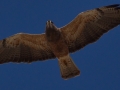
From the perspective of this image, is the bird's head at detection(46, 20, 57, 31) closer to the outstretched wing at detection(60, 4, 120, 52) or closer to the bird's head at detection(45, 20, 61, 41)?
the bird's head at detection(45, 20, 61, 41)

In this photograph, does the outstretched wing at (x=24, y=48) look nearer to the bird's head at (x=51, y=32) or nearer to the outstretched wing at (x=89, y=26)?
the bird's head at (x=51, y=32)

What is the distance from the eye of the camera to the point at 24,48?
1911 centimetres

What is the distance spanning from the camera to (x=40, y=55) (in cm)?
1911

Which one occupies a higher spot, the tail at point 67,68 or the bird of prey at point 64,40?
the bird of prey at point 64,40

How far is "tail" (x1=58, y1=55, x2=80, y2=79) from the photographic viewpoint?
60.2ft

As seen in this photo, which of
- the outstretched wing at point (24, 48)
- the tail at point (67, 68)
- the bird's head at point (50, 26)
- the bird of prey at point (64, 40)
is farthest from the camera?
the outstretched wing at point (24, 48)

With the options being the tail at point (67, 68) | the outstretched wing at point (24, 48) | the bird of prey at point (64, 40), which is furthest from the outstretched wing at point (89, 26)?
the outstretched wing at point (24, 48)

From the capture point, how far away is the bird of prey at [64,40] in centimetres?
1819

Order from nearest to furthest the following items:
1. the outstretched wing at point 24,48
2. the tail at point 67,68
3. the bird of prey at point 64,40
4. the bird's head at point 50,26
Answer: the bird's head at point 50,26 → the bird of prey at point 64,40 → the tail at point 67,68 → the outstretched wing at point 24,48

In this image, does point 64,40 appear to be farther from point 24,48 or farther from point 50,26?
point 24,48

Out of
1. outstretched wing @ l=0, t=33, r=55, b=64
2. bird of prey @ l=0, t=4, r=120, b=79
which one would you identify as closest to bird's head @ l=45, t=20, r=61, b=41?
bird of prey @ l=0, t=4, r=120, b=79

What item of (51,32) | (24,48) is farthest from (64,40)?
(24,48)

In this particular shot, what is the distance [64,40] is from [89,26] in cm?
97

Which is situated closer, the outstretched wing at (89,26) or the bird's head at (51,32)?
the bird's head at (51,32)
